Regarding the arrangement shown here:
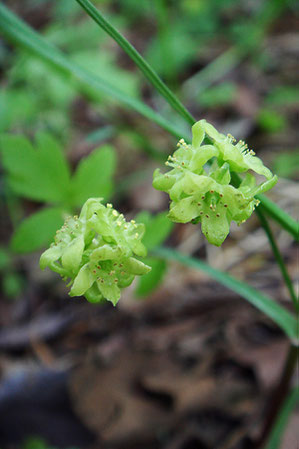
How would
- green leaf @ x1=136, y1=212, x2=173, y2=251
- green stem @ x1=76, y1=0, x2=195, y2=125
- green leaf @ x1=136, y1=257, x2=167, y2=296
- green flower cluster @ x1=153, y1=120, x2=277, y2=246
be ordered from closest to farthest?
green flower cluster @ x1=153, y1=120, x2=277, y2=246 < green stem @ x1=76, y1=0, x2=195, y2=125 < green leaf @ x1=136, y1=212, x2=173, y2=251 < green leaf @ x1=136, y1=257, x2=167, y2=296

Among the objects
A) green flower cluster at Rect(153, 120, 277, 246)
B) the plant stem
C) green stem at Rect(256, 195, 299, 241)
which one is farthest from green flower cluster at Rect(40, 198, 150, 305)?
the plant stem

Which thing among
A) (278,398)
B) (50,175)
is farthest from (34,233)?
(278,398)

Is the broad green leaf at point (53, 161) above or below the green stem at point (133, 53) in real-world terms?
above

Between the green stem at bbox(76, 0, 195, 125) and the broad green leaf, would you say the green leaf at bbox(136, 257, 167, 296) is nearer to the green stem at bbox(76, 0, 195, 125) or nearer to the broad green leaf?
the broad green leaf

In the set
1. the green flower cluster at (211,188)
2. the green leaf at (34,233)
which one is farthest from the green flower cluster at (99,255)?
the green leaf at (34,233)

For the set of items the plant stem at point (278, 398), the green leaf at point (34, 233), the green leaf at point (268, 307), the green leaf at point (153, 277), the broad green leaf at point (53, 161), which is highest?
the broad green leaf at point (53, 161)

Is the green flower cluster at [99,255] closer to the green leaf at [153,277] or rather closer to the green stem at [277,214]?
the green stem at [277,214]
